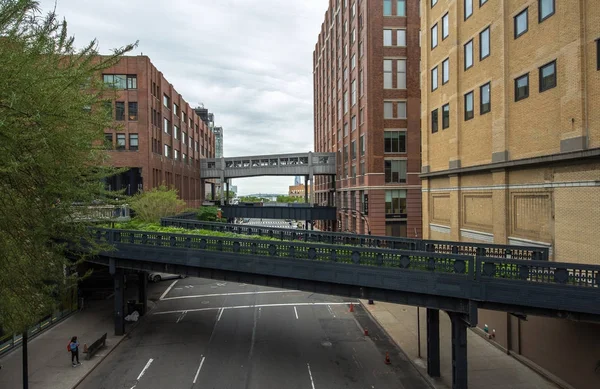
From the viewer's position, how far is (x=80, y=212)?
38.8 ft

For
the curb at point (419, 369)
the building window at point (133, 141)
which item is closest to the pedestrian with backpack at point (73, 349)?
the curb at point (419, 369)

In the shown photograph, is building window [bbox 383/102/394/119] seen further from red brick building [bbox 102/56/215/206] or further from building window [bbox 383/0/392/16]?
red brick building [bbox 102/56/215/206]

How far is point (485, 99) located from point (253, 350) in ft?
62.1

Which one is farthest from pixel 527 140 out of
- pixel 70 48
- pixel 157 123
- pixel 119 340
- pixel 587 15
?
pixel 157 123

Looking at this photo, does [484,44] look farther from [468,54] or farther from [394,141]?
[394,141]

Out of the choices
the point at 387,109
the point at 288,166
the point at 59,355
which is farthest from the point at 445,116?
the point at 288,166

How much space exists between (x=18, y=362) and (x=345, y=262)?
16.2m

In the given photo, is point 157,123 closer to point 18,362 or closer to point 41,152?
point 18,362

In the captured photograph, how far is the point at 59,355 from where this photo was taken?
18141 mm

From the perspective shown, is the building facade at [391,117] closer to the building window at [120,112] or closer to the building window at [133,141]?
the building window at [133,141]

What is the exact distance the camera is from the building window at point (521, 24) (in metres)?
17.5

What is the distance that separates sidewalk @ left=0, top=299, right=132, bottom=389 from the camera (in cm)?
1545

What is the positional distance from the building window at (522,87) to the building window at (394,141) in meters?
23.1

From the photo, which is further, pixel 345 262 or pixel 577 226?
pixel 345 262
